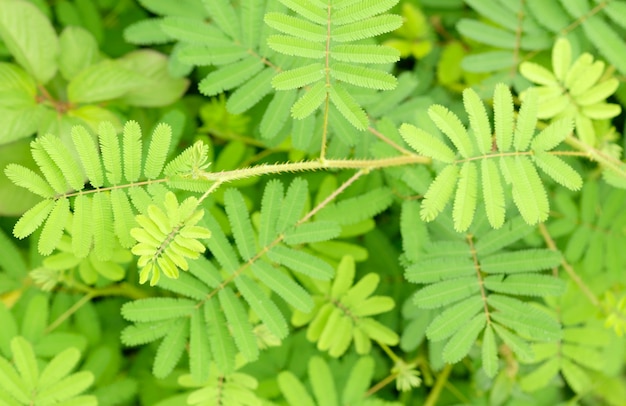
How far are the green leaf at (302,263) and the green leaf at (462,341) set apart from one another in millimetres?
502

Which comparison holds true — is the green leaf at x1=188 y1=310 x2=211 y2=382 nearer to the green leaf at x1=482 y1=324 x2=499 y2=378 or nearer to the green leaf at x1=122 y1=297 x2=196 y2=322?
the green leaf at x1=122 y1=297 x2=196 y2=322

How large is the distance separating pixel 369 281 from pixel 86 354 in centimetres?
138

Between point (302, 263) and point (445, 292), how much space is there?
551mm

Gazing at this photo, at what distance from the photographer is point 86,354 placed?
2758 millimetres

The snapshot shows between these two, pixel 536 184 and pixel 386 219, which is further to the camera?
pixel 386 219

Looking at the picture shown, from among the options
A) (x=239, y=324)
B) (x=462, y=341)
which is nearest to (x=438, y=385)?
(x=462, y=341)

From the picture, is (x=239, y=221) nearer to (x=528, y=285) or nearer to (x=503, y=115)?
(x=503, y=115)

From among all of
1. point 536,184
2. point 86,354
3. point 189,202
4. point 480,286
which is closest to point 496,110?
point 536,184

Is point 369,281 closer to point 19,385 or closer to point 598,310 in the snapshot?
point 598,310

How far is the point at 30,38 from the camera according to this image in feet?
8.08

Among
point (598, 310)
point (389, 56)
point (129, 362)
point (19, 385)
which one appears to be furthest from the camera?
point (129, 362)

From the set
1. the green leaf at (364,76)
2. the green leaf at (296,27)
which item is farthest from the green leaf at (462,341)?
the green leaf at (296,27)

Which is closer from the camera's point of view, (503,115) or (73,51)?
(503,115)

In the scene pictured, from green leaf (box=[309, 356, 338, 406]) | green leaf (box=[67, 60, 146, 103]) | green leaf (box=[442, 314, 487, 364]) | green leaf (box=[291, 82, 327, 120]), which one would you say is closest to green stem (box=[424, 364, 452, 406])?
green leaf (box=[309, 356, 338, 406])
